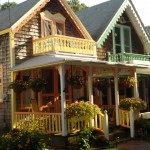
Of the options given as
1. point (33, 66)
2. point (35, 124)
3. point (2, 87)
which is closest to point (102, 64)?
point (33, 66)

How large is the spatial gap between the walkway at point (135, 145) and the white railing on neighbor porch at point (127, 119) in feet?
3.07

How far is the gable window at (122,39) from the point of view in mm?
22906

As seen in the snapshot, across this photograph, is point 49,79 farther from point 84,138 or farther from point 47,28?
point 84,138

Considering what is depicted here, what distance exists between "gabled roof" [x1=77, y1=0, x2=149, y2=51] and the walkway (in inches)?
303

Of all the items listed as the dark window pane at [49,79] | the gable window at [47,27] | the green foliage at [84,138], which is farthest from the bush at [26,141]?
the gable window at [47,27]

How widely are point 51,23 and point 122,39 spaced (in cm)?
641

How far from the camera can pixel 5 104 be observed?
1648cm

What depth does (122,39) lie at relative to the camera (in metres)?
23.2

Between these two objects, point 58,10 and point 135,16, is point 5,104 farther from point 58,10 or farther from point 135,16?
point 135,16

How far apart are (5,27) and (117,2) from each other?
977 cm

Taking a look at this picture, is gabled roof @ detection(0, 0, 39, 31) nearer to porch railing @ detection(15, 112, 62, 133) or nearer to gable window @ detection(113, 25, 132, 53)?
porch railing @ detection(15, 112, 62, 133)

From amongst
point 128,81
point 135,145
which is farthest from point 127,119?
point 135,145

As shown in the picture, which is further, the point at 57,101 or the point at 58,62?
the point at 57,101

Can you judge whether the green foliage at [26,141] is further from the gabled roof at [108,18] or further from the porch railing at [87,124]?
the gabled roof at [108,18]
